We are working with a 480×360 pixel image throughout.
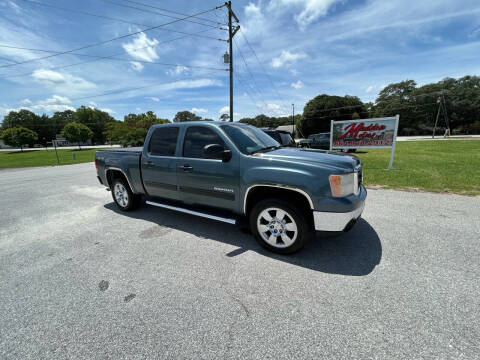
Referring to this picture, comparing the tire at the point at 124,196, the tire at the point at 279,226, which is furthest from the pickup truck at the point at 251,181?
the tire at the point at 124,196

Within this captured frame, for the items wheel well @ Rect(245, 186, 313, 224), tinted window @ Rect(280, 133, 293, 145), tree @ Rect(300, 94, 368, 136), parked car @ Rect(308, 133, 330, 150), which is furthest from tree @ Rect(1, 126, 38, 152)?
wheel well @ Rect(245, 186, 313, 224)

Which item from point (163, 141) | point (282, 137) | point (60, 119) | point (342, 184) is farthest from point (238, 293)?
point (60, 119)

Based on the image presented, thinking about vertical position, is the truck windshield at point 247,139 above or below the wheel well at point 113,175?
above

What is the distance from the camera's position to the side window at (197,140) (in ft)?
11.3

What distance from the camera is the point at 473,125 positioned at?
48.4 m

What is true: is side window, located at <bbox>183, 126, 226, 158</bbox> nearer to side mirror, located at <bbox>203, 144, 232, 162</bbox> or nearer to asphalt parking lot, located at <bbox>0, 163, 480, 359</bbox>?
side mirror, located at <bbox>203, 144, 232, 162</bbox>

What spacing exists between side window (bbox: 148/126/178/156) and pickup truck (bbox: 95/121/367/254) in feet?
0.06

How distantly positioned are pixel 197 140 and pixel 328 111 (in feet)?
177

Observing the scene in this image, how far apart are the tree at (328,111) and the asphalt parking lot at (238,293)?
51874 mm

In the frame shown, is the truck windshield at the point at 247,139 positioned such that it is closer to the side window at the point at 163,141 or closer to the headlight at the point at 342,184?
the side window at the point at 163,141

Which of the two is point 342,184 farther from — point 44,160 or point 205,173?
point 44,160

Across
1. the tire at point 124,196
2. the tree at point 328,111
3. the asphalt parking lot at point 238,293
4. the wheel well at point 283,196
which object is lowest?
the asphalt parking lot at point 238,293

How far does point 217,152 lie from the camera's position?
Result: 3.00 meters

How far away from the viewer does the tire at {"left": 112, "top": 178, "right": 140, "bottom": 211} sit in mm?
4742
